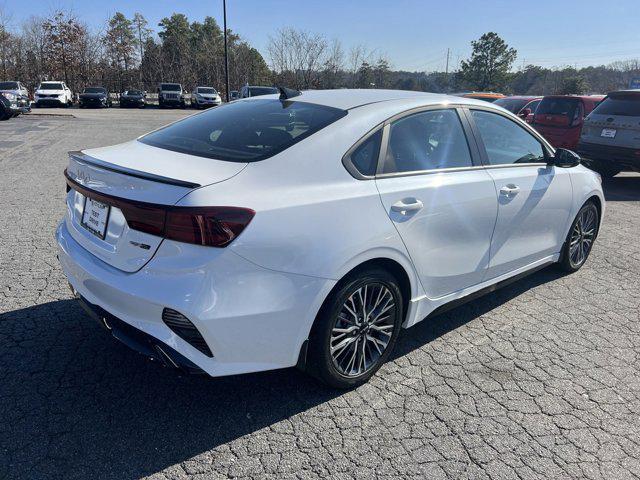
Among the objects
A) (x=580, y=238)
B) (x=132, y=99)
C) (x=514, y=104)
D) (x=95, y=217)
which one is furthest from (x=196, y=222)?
(x=132, y=99)

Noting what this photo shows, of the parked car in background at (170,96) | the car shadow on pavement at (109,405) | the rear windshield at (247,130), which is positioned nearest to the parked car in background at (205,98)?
the parked car in background at (170,96)

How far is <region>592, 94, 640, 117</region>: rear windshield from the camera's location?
9273 millimetres

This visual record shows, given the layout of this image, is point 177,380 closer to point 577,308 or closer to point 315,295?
point 315,295

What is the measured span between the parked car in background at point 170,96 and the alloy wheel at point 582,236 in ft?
120

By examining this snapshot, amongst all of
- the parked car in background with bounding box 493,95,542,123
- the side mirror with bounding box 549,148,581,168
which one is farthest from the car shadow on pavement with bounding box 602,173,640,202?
the side mirror with bounding box 549,148,581,168

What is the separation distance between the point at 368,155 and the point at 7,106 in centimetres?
Result: 2268

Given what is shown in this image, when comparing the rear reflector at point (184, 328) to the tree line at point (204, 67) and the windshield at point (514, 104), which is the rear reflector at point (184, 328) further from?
the tree line at point (204, 67)

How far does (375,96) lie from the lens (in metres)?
3.40

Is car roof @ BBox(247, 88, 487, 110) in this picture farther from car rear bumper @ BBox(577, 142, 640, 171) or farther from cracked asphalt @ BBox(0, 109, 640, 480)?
car rear bumper @ BBox(577, 142, 640, 171)

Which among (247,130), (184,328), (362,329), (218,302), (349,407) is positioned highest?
(247,130)

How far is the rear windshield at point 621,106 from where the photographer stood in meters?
9.27

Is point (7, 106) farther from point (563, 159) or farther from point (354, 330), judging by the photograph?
point (354, 330)

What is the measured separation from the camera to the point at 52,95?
33.5 meters

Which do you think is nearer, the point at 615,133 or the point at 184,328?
the point at 184,328
